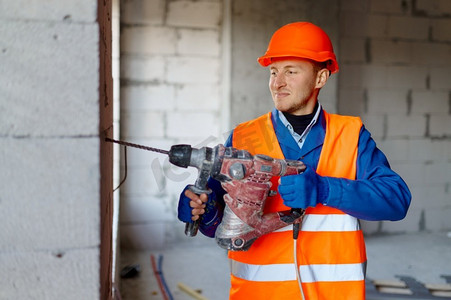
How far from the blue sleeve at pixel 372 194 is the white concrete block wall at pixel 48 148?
805 millimetres

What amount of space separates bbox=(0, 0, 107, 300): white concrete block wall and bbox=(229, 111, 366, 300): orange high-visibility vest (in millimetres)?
795

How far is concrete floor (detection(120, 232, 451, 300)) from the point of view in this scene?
3584 millimetres

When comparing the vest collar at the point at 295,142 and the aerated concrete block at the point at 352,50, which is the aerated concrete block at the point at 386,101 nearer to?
the aerated concrete block at the point at 352,50

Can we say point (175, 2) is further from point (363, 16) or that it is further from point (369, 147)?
point (369, 147)

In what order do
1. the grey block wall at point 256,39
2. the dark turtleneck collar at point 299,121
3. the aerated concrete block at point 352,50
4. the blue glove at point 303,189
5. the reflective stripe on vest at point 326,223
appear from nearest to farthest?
the blue glove at point 303,189, the reflective stripe on vest at point 326,223, the dark turtleneck collar at point 299,121, the grey block wall at point 256,39, the aerated concrete block at point 352,50

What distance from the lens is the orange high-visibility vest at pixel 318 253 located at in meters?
1.61

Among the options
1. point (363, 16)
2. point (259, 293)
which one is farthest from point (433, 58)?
point (259, 293)

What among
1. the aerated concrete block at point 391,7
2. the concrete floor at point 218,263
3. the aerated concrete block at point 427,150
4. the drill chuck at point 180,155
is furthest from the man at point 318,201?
the aerated concrete block at point 427,150

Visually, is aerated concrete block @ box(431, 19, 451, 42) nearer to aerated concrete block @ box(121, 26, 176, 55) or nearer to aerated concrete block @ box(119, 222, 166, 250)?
aerated concrete block @ box(121, 26, 176, 55)

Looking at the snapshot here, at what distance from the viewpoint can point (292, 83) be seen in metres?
1.71

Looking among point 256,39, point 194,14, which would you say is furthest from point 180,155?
point 194,14

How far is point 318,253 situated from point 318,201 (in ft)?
0.84

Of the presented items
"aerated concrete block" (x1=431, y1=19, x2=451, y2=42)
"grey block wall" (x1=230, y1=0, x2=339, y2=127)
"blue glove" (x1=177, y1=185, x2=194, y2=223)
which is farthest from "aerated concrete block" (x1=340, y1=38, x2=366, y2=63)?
"blue glove" (x1=177, y1=185, x2=194, y2=223)

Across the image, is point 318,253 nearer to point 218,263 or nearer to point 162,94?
point 218,263
